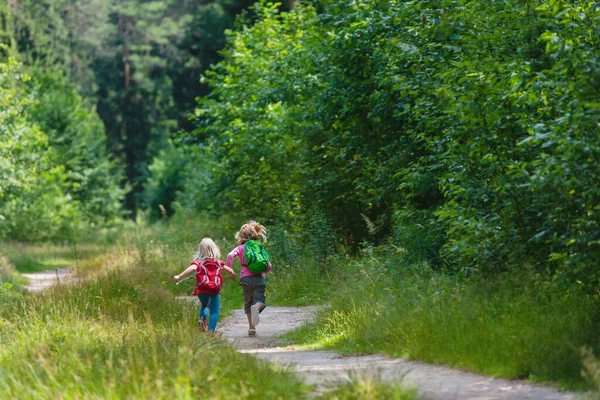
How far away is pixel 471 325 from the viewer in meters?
9.19

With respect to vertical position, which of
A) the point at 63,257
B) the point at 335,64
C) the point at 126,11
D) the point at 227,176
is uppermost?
the point at 126,11

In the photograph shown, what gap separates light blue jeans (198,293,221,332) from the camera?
12.3 metres

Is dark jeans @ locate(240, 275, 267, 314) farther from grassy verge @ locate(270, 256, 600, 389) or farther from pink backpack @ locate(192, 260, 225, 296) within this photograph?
grassy verge @ locate(270, 256, 600, 389)

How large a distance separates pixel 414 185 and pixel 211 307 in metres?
3.86

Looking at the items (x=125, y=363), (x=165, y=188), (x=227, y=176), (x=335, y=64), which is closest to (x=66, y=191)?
(x=165, y=188)

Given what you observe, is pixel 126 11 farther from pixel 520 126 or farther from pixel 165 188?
pixel 520 126

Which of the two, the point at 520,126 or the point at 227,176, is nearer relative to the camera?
the point at 520,126

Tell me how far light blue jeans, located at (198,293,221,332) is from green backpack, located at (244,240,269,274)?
2.76 ft

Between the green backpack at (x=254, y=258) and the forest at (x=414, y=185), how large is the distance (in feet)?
3.99

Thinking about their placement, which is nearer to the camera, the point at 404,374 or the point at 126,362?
the point at 404,374

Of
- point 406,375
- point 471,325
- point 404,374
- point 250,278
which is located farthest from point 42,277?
point 404,374

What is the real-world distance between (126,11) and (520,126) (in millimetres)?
65432

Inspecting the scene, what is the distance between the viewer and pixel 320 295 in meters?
15.8

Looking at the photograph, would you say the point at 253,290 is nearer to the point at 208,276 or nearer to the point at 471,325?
the point at 208,276
